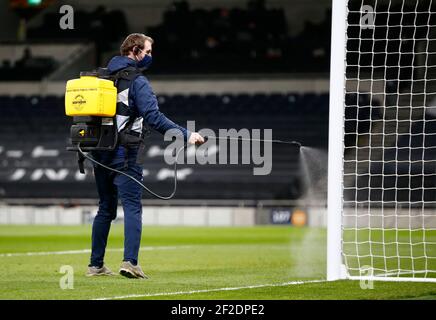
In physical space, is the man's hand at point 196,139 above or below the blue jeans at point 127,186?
above

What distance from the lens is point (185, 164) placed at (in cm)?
3045

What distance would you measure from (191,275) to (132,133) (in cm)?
158

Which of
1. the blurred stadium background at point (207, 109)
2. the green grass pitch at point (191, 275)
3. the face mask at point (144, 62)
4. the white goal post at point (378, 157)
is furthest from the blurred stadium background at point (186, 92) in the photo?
the face mask at point (144, 62)

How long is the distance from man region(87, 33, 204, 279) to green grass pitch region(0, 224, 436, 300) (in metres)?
0.35

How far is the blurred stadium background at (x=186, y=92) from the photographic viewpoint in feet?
92.3

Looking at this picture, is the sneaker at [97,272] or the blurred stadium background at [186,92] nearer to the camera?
the sneaker at [97,272]

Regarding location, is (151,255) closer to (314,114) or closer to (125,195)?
(125,195)

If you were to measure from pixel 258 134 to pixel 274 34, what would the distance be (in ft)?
17.3

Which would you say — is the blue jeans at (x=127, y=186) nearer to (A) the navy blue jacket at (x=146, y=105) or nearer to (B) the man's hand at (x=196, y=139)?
(A) the navy blue jacket at (x=146, y=105)

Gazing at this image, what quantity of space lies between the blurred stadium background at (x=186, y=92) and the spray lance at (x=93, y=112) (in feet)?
57.5

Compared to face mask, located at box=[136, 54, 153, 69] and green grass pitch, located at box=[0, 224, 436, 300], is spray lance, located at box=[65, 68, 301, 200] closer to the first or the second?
face mask, located at box=[136, 54, 153, 69]

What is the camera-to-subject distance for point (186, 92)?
33969mm

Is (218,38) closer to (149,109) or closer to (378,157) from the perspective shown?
(378,157)

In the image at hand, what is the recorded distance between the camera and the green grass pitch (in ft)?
25.7
